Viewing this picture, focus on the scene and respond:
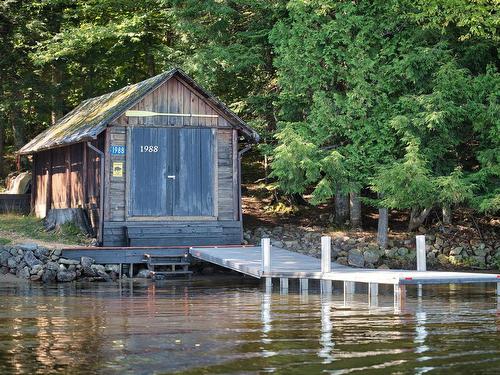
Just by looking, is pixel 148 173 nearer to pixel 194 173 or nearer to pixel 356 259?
pixel 194 173

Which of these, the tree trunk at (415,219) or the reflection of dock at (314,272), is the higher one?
the tree trunk at (415,219)

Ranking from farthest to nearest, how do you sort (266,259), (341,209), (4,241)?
(341,209), (4,241), (266,259)

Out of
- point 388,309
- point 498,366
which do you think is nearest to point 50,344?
point 498,366

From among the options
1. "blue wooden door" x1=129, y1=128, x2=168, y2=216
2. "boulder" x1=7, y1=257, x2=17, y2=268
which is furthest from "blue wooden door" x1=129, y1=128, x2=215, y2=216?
"boulder" x1=7, y1=257, x2=17, y2=268

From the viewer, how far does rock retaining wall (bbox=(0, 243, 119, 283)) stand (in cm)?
2227

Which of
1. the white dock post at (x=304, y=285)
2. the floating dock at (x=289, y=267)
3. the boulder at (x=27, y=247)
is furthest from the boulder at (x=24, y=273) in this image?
the white dock post at (x=304, y=285)

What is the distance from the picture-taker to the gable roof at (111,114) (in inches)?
957

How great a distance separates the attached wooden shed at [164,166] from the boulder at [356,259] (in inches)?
129

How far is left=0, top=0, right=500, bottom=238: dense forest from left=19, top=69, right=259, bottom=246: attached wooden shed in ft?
6.21

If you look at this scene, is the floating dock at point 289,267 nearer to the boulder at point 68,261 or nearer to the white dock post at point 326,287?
the white dock post at point 326,287

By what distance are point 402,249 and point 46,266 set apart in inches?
404

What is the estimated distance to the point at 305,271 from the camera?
63.7 feet

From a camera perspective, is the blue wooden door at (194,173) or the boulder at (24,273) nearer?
the boulder at (24,273)

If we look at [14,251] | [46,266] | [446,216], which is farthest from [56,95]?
[446,216]
